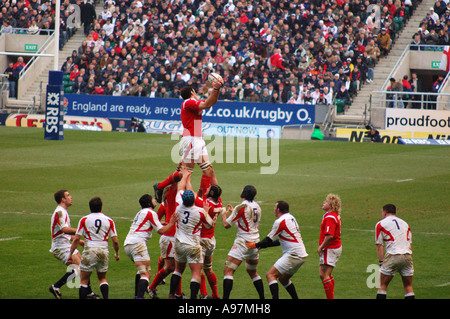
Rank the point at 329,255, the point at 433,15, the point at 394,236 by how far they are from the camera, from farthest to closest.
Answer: the point at 433,15 → the point at 329,255 → the point at 394,236

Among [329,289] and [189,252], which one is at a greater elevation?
[189,252]

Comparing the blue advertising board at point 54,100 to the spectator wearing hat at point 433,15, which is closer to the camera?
the blue advertising board at point 54,100

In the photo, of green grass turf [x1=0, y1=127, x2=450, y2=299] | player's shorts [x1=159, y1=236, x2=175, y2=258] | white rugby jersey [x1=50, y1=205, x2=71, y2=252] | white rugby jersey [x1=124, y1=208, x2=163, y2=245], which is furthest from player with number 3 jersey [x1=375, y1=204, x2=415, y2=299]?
white rugby jersey [x1=50, y1=205, x2=71, y2=252]

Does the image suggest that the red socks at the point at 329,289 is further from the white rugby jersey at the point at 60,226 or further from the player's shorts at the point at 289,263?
the white rugby jersey at the point at 60,226

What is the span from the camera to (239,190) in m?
21.1

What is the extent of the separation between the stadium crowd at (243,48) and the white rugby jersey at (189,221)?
26.6m

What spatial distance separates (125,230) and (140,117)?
2304 centimetres

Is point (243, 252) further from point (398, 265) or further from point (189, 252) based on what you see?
point (398, 265)

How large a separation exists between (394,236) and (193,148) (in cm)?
417

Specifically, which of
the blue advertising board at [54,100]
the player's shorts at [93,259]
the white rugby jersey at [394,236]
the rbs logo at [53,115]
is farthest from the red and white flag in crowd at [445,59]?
the player's shorts at [93,259]

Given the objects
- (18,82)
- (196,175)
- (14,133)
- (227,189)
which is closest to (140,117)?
(14,133)

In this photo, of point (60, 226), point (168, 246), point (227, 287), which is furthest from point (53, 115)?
point (227, 287)

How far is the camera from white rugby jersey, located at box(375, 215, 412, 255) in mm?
10312

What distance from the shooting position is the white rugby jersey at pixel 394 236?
33.8ft
